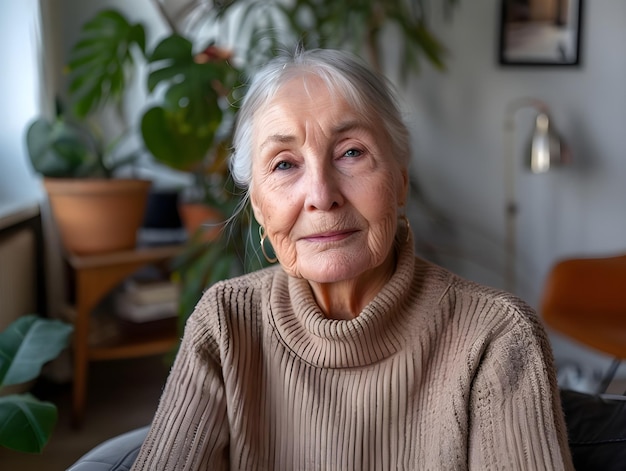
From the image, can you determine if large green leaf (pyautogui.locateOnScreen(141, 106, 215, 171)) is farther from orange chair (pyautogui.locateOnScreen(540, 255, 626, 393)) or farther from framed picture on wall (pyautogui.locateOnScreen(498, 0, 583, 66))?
framed picture on wall (pyautogui.locateOnScreen(498, 0, 583, 66))

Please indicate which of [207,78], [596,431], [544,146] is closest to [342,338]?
[596,431]

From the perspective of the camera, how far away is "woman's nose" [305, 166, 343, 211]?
103cm

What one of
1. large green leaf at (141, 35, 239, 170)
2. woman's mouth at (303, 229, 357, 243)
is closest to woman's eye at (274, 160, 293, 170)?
woman's mouth at (303, 229, 357, 243)

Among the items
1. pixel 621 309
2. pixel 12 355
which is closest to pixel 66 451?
pixel 12 355

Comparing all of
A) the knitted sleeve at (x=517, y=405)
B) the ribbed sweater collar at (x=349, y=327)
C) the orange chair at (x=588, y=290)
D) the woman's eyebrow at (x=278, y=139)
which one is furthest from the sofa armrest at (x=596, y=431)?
the orange chair at (x=588, y=290)

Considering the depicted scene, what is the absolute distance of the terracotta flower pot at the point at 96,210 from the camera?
2.47 metres

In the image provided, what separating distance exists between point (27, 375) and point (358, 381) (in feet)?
2.14

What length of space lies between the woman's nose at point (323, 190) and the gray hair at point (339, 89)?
0.37 ft

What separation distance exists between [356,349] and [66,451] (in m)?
1.72

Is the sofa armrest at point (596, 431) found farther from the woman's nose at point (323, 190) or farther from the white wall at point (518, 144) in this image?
the white wall at point (518, 144)

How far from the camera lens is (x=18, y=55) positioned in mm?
2697

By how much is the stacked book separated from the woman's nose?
1830 millimetres

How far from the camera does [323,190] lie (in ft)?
3.38

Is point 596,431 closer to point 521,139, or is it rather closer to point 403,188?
point 403,188
